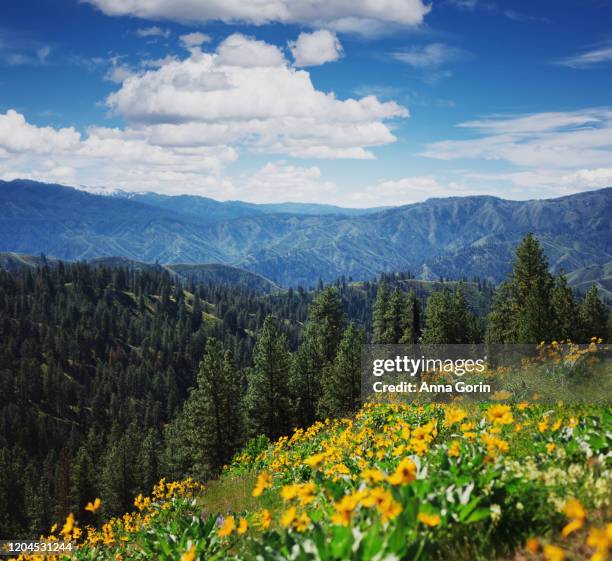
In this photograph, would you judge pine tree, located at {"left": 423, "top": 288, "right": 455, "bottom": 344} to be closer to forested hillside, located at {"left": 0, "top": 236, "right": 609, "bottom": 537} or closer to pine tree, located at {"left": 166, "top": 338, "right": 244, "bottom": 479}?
forested hillside, located at {"left": 0, "top": 236, "right": 609, "bottom": 537}

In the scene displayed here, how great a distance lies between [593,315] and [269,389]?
1738 inches

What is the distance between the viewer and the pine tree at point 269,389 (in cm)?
4431

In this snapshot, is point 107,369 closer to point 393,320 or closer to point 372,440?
point 393,320

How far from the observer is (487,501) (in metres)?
4.66

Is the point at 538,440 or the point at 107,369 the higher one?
the point at 538,440

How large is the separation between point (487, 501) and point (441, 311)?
5121 cm

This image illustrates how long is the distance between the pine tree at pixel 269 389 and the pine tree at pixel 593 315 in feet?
123

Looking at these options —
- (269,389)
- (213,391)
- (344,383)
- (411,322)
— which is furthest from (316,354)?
(411,322)

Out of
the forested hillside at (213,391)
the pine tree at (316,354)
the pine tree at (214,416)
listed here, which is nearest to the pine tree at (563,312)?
the forested hillside at (213,391)

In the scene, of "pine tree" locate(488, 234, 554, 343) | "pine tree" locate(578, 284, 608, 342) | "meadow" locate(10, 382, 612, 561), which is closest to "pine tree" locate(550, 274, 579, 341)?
"pine tree" locate(488, 234, 554, 343)

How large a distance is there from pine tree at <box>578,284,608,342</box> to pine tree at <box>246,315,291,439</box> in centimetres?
3748

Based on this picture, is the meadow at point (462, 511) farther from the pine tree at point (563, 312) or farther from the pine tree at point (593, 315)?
the pine tree at point (593, 315)

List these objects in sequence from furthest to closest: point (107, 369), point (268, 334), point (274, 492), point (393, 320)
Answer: point (107, 369), point (393, 320), point (268, 334), point (274, 492)

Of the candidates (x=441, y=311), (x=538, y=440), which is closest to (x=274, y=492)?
(x=538, y=440)
